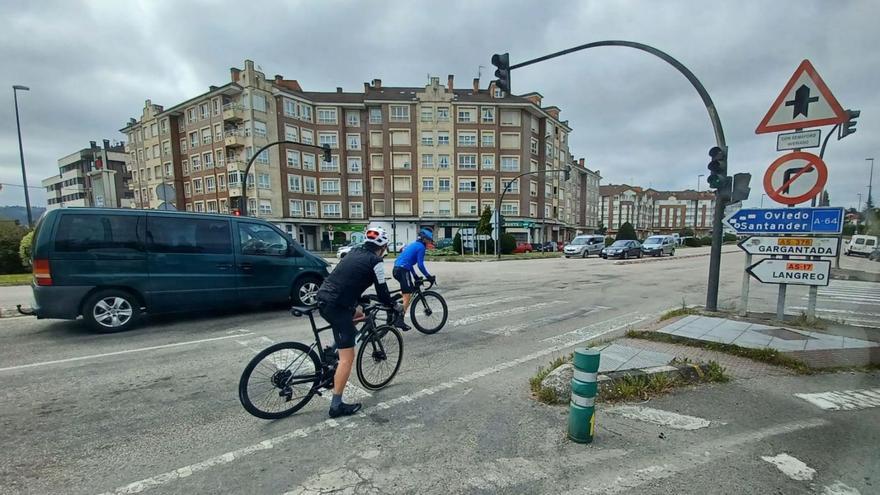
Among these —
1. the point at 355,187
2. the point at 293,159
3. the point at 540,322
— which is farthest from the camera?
the point at 355,187

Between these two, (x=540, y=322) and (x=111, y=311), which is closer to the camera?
(x=111, y=311)

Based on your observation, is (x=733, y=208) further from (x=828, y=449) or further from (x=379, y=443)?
(x=379, y=443)

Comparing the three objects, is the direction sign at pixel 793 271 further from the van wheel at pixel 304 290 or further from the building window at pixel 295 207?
the building window at pixel 295 207

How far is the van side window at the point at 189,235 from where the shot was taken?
6.49 meters

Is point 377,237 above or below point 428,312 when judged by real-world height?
above

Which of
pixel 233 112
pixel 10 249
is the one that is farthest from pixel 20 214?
pixel 233 112

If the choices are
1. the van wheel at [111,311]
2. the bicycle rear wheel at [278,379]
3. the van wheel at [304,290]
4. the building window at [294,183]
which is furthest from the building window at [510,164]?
the bicycle rear wheel at [278,379]

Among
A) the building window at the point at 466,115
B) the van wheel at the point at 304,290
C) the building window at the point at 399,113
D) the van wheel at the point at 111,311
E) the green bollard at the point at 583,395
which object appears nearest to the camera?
the green bollard at the point at 583,395

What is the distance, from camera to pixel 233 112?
40.9 metres

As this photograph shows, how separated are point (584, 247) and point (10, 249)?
33.7 m

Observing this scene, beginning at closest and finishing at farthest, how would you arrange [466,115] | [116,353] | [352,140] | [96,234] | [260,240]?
[116,353]
[96,234]
[260,240]
[466,115]
[352,140]

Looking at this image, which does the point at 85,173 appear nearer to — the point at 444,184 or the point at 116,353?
the point at 444,184

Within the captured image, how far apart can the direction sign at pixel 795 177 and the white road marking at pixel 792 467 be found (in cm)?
464

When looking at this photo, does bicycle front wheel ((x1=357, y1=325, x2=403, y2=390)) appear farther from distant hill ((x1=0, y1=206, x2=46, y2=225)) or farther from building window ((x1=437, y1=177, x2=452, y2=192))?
building window ((x1=437, y1=177, x2=452, y2=192))
